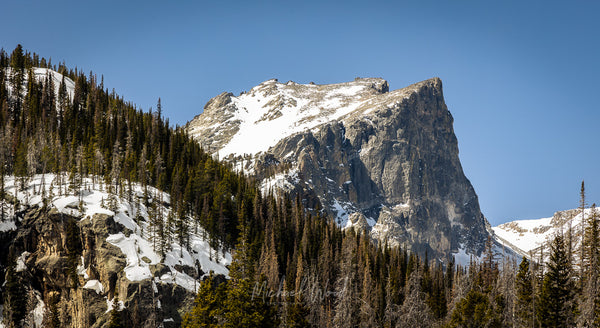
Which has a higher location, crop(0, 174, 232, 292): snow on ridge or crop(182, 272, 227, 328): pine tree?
crop(0, 174, 232, 292): snow on ridge

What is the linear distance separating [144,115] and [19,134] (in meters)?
38.6

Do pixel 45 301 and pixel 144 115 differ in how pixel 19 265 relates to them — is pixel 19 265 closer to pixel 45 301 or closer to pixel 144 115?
pixel 45 301

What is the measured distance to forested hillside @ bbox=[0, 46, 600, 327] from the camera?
60.4 meters

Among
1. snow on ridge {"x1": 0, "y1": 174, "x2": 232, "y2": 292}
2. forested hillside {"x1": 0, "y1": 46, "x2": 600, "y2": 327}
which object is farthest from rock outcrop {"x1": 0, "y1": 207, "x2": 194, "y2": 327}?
forested hillside {"x1": 0, "y1": 46, "x2": 600, "y2": 327}

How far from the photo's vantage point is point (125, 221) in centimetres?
10012

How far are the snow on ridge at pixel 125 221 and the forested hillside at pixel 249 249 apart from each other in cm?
175

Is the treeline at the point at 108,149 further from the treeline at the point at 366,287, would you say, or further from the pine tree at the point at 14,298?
the pine tree at the point at 14,298

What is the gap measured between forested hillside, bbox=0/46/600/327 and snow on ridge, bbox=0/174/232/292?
175 cm

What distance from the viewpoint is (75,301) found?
89812 millimetres

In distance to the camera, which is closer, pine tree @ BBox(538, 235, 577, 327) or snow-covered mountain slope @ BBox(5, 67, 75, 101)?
pine tree @ BBox(538, 235, 577, 327)

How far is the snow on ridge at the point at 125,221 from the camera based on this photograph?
9475 centimetres

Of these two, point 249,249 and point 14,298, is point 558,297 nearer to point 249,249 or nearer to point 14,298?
point 249,249

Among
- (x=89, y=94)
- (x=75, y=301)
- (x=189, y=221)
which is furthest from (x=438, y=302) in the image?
(x=89, y=94)

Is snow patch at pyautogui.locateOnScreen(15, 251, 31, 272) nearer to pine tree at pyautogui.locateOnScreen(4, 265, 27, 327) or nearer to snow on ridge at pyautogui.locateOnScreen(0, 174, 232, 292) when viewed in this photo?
snow on ridge at pyautogui.locateOnScreen(0, 174, 232, 292)
